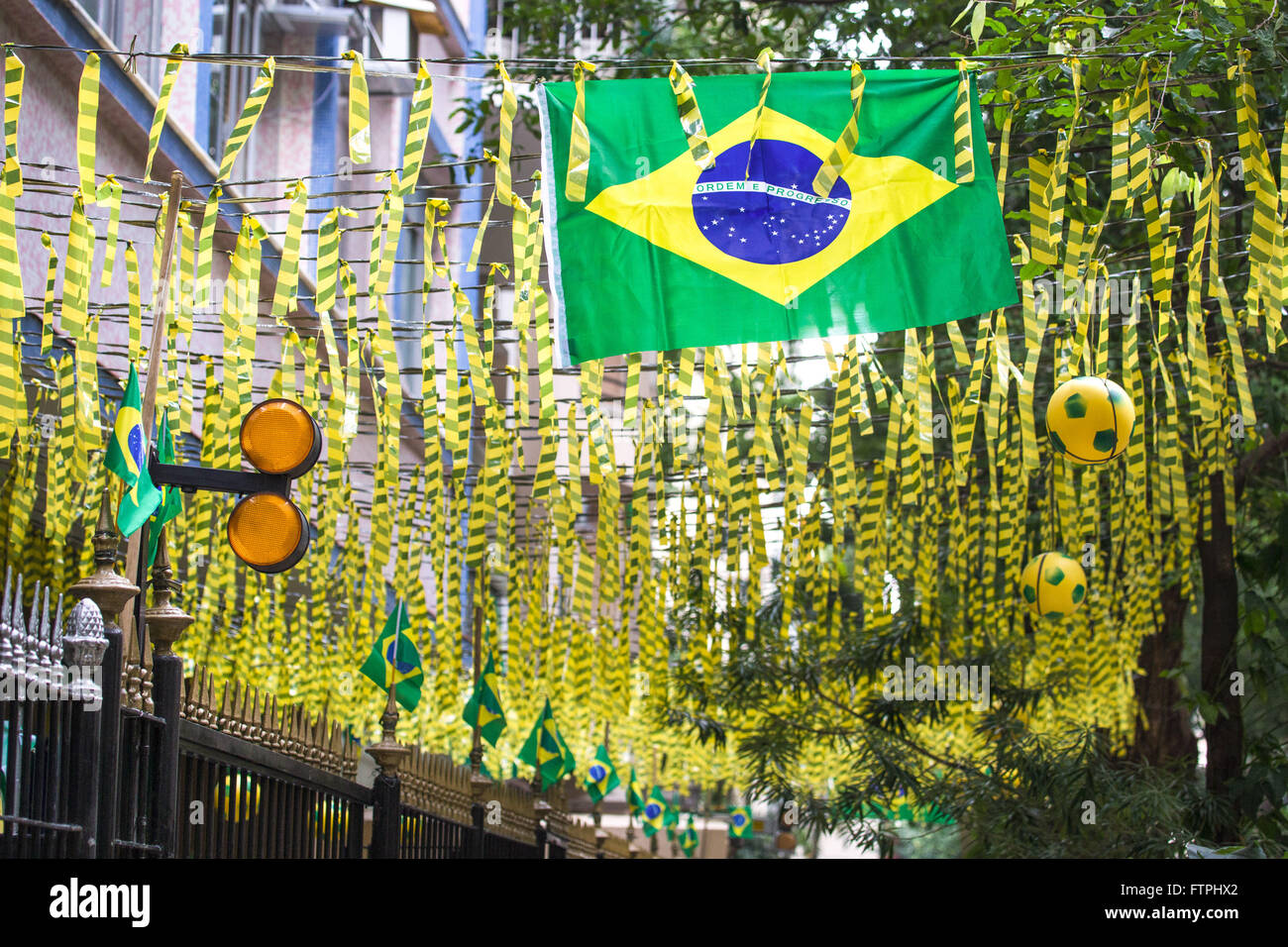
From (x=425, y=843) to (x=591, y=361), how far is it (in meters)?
4.15

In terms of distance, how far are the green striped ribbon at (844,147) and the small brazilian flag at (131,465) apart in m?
2.98

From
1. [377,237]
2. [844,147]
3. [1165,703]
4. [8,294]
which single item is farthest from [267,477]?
[1165,703]

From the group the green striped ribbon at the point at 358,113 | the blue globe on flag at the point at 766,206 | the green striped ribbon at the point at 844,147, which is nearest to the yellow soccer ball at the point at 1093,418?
the blue globe on flag at the point at 766,206

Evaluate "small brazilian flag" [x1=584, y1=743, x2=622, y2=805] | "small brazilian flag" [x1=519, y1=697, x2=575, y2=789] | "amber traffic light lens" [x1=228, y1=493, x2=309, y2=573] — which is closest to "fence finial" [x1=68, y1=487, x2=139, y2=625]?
"amber traffic light lens" [x1=228, y1=493, x2=309, y2=573]

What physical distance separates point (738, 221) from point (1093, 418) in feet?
6.58

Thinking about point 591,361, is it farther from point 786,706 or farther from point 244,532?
point 786,706

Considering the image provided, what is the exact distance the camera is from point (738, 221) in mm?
6508

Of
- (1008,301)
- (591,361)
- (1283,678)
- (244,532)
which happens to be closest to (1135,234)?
(1283,678)

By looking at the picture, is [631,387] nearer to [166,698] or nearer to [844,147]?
[844,147]

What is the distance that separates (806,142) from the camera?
649 centimetres

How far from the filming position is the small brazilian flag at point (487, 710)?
11891mm

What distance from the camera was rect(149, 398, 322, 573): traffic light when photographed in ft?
17.0

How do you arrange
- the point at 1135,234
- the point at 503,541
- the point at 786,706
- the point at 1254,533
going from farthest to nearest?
the point at 786,706 < the point at 1254,533 < the point at 1135,234 < the point at 503,541
